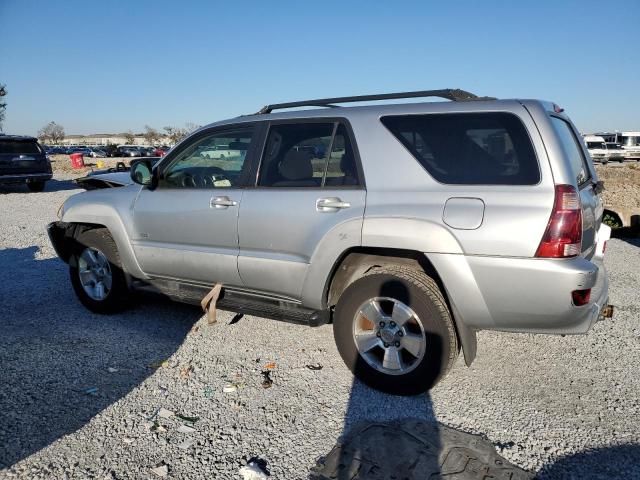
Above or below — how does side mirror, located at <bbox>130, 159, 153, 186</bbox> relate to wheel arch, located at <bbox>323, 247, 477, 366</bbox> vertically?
above

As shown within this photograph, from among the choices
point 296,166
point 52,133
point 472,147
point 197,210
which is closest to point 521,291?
point 472,147

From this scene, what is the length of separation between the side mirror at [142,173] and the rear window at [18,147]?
13635 millimetres

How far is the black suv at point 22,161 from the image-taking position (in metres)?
15.2

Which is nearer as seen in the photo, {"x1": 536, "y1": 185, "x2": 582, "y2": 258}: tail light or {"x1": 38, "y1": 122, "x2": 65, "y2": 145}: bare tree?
{"x1": 536, "y1": 185, "x2": 582, "y2": 258}: tail light

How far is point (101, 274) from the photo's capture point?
15.9ft

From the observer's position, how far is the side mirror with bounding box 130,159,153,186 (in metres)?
4.35

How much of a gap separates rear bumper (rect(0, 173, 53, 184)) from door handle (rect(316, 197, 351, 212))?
50.5ft

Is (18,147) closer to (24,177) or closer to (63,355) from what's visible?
(24,177)

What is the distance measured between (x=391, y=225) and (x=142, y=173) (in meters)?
2.44

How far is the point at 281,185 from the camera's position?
3713mm

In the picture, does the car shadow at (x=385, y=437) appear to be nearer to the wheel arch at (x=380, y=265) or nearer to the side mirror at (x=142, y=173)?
the wheel arch at (x=380, y=265)

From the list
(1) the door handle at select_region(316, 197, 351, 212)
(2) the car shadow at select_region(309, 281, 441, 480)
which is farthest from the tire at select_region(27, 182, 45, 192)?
(2) the car shadow at select_region(309, 281, 441, 480)

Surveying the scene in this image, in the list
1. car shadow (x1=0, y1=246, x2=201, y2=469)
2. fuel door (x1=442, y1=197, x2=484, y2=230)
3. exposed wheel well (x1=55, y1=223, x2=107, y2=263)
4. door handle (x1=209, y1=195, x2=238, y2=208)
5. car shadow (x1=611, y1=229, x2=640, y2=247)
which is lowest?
car shadow (x1=611, y1=229, x2=640, y2=247)

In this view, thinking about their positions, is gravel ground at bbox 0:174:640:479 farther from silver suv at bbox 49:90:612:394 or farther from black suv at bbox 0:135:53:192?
black suv at bbox 0:135:53:192
